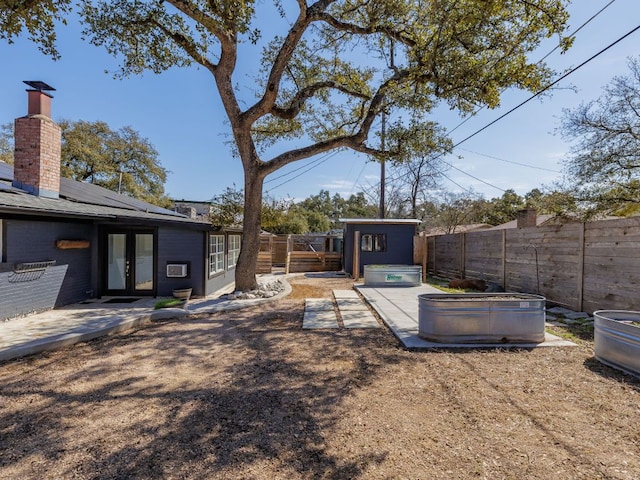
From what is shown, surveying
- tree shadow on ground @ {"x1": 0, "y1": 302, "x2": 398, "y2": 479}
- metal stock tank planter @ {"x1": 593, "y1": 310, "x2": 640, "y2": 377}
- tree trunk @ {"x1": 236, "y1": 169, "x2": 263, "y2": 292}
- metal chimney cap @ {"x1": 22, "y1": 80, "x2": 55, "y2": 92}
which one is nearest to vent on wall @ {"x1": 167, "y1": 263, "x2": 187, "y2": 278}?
tree trunk @ {"x1": 236, "y1": 169, "x2": 263, "y2": 292}

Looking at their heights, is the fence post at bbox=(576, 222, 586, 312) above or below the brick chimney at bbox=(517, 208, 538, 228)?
below

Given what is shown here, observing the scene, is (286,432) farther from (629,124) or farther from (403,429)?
(629,124)

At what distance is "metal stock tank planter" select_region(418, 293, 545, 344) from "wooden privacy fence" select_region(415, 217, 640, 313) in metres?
2.08

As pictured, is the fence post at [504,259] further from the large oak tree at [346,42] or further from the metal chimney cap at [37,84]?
the metal chimney cap at [37,84]

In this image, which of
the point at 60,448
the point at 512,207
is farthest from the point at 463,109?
the point at 512,207

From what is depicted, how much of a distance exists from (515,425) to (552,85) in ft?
25.1

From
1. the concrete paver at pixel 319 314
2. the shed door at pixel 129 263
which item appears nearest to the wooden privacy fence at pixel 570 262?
the concrete paver at pixel 319 314

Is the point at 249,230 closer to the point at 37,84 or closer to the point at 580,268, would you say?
the point at 37,84

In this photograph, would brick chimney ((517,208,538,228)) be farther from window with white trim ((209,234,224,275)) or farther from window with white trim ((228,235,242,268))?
window with white trim ((209,234,224,275))

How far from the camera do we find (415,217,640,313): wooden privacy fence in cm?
535

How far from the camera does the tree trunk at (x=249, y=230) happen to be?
8.65 m

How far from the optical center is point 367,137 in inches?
349

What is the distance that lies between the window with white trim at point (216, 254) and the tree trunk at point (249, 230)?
49.9 inches

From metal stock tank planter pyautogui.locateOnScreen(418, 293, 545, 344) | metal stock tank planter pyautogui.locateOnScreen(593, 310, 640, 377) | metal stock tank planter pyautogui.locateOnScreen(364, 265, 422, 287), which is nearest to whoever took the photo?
metal stock tank planter pyautogui.locateOnScreen(593, 310, 640, 377)
